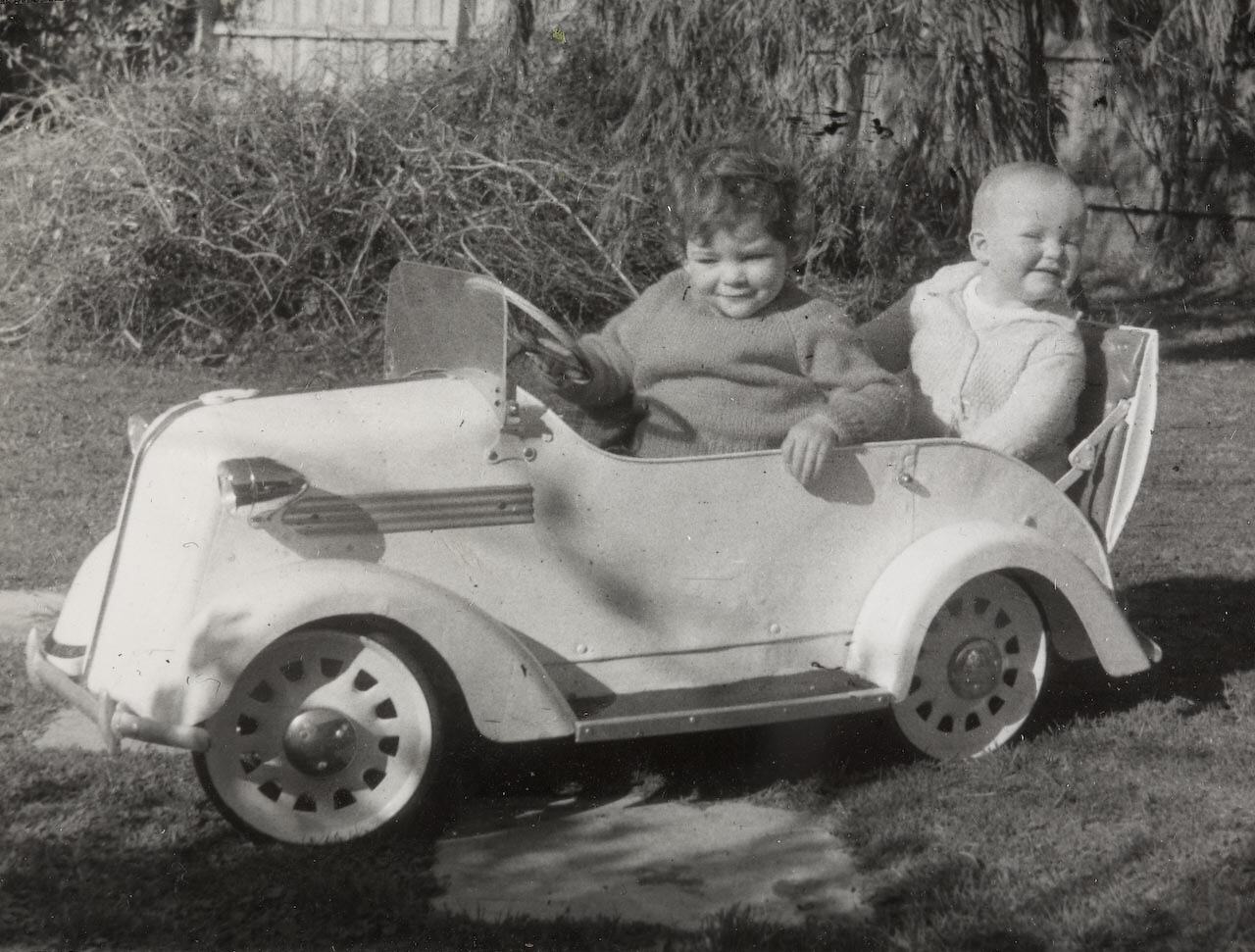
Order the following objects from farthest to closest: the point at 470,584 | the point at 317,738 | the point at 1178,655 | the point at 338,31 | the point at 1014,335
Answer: the point at 338,31 < the point at 1178,655 < the point at 1014,335 < the point at 470,584 < the point at 317,738

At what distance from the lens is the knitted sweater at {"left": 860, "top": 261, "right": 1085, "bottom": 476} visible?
4.41 metres

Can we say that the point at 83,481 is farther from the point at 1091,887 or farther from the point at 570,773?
the point at 1091,887

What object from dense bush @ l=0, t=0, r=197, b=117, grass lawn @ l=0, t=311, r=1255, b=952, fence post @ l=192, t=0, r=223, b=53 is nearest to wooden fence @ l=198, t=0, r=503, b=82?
fence post @ l=192, t=0, r=223, b=53

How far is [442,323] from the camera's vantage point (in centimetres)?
388

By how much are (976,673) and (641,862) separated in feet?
3.50

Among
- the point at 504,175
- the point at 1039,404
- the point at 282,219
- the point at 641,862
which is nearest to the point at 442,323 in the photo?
the point at 641,862

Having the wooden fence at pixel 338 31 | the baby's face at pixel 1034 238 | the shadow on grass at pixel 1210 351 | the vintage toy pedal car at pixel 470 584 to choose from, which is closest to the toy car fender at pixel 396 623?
the vintage toy pedal car at pixel 470 584

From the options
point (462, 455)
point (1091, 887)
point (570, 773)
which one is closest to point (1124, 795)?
point (1091, 887)

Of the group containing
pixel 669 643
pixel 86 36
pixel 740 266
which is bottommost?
pixel 669 643

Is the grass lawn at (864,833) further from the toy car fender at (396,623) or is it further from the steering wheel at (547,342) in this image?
the steering wheel at (547,342)

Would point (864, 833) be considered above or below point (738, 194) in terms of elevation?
below

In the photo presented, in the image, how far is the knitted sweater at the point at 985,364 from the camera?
441 centimetres

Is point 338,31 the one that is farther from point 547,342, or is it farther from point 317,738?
point 317,738

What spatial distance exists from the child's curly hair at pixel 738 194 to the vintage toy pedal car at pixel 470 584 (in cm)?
58
